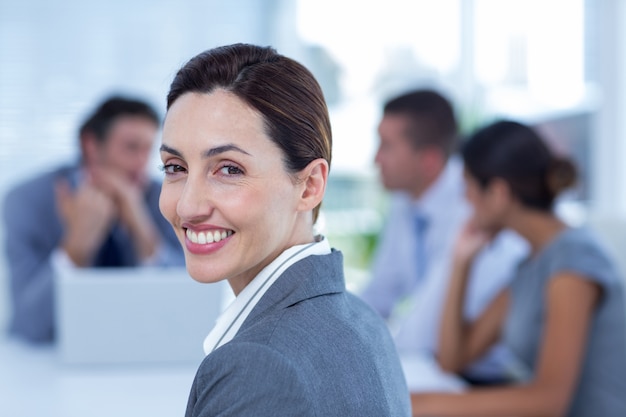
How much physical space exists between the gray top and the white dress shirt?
539mm

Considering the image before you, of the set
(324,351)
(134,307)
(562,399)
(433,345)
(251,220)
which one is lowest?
(433,345)

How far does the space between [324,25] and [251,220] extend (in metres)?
4.32

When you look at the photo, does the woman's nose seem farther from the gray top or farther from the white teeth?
the gray top

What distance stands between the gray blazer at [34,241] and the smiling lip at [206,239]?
5.94 ft

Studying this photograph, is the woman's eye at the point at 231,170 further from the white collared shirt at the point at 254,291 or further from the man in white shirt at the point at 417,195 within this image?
the man in white shirt at the point at 417,195

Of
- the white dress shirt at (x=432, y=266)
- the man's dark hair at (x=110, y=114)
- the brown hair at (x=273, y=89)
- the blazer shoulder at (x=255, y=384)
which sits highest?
the brown hair at (x=273, y=89)

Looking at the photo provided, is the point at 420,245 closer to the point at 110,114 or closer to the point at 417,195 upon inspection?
the point at 417,195

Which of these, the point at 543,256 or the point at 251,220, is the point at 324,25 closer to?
the point at 543,256

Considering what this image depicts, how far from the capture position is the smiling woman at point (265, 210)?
105 centimetres

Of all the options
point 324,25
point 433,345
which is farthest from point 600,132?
point 433,345

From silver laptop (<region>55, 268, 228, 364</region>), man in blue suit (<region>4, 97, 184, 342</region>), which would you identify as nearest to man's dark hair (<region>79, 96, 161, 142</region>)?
man in blue suit (<region>4, 97, 184, 342</region>)

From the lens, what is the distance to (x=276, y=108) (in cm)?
112

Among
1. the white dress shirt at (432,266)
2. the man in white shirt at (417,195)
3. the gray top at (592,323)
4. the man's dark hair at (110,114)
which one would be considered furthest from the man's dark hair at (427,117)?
the gray top at (592,323)

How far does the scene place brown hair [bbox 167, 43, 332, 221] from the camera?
1120 millimetres
